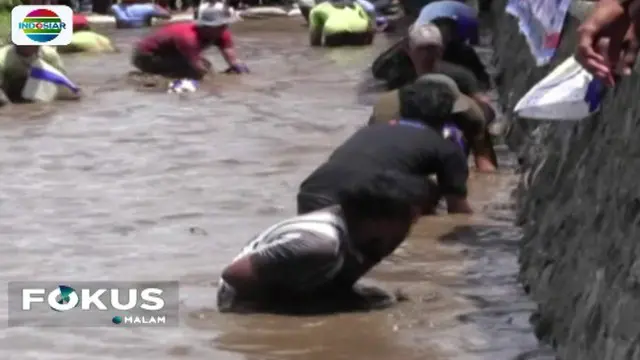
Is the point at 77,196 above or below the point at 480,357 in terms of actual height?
below

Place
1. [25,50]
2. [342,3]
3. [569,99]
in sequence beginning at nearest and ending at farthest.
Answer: [569,99] → [25,50] → [342,3]

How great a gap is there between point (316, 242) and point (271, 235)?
237mm

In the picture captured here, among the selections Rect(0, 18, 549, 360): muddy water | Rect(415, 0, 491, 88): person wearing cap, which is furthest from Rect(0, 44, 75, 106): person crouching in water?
Rect(415, 0, 491, 88): person wearing cap

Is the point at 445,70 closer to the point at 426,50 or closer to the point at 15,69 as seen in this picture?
the point at 426,50

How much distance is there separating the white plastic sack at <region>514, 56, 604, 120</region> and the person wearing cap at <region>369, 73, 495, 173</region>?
221 cm

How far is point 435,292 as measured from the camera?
7.41 m

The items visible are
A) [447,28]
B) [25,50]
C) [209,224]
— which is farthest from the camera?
[25,50]

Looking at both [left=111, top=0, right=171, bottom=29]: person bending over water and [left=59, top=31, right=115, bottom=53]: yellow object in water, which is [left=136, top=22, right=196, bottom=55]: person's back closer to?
[left=59, top=31, right=115, bottom=53]: yellow object in water

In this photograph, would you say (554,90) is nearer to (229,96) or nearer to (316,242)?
(316,242)

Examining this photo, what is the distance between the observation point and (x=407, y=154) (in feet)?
23.3

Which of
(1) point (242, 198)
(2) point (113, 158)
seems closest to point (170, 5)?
(2) point (113, 158)

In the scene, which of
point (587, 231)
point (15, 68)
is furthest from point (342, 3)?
point (587, 231)

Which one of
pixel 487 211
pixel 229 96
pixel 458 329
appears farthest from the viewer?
pixel 229 96

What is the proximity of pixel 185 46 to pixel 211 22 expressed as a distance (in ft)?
1.40
